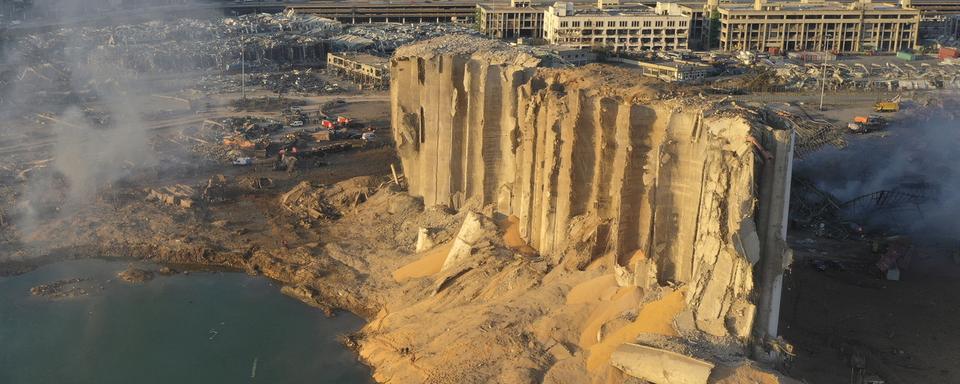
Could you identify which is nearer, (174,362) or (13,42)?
(174,362)

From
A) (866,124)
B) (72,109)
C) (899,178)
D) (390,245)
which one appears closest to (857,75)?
(866,124)

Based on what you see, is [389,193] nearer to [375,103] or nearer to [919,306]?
[919,306]

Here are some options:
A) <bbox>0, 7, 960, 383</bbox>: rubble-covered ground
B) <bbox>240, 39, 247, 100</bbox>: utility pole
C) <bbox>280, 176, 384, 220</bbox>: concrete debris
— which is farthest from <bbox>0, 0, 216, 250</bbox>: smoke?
<bbox>280, 176, 384, 220</bbox>: concrete debris

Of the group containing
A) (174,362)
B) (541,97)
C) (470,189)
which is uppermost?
(541,97)

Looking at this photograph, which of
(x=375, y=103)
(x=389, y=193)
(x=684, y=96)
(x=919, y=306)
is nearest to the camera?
(x=684, y=96)

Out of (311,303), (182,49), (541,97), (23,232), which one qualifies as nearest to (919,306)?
(541,97)

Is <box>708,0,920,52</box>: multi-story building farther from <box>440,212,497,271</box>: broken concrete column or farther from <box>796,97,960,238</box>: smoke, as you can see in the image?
<box>440,212,497,271</box>: broken concrete column

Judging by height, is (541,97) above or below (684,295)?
above

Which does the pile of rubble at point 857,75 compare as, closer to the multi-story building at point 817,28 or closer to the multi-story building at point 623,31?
the multi-story building at point 817,28
